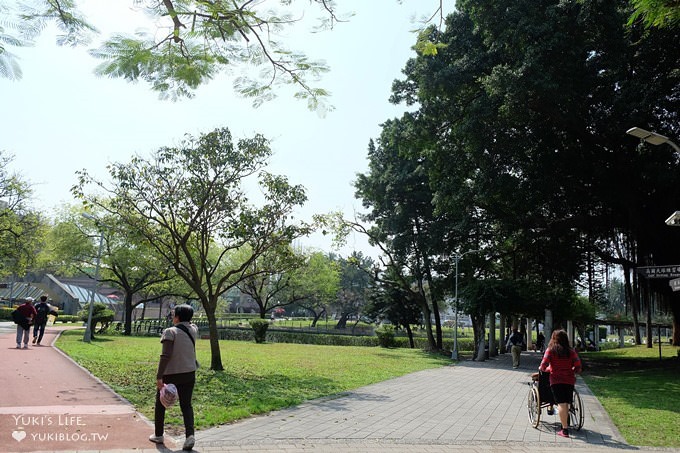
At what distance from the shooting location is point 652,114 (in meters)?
17.8

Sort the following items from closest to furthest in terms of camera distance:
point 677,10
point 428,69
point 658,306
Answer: point 677,10, point 428,69, point 658,306

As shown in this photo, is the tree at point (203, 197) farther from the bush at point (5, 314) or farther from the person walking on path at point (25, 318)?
the bush at point (5, 314)

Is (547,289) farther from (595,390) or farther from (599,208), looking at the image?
(595,390)

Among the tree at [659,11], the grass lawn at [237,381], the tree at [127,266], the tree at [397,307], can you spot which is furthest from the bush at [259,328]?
the tree at [659,11]

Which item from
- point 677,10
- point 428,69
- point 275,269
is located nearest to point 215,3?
point 677,10

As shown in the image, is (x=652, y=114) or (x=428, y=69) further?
(x=428, y=69)

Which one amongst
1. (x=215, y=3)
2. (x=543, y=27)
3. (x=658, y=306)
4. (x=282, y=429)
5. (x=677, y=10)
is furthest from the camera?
(x=658, y=306)

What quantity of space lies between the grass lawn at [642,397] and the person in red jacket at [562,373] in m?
→ 1.03

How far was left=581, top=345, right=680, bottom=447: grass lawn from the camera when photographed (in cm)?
858

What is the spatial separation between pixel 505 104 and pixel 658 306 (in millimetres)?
19051

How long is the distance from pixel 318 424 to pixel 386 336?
27.4m

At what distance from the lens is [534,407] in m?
9.16

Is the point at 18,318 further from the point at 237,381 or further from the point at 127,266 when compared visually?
the point at 127,266

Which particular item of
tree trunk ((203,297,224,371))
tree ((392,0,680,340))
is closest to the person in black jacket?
tree trunk ((203,297,224,371))
